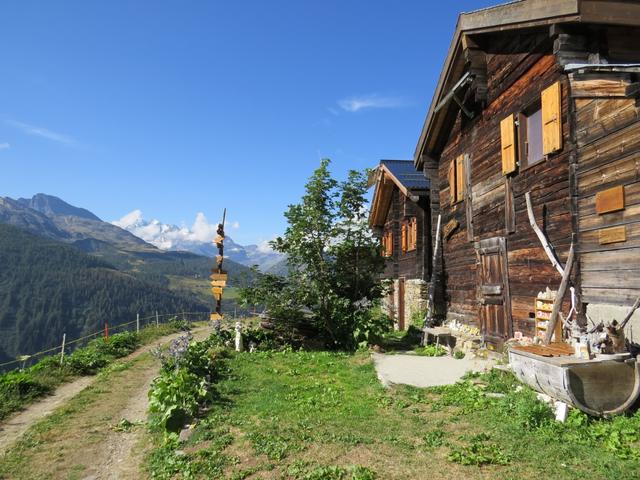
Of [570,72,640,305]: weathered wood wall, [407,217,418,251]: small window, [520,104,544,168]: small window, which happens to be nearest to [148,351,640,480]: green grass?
[570,72,640,305]: weathered wood wall

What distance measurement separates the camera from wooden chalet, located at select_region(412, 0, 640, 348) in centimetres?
758

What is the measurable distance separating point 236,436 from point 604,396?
17.7 ft

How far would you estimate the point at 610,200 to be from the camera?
7.62 m

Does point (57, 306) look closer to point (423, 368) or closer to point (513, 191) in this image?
point (423, 368)

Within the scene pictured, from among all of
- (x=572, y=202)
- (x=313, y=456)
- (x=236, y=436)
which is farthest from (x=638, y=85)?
(x=236, y=436)

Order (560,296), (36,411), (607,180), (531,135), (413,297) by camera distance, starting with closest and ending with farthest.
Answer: (607,180) < (560,296) < (36,411) < (531,135) < (413,297)

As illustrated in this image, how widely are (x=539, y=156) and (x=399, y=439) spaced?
6.93 metres

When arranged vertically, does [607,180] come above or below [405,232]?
below

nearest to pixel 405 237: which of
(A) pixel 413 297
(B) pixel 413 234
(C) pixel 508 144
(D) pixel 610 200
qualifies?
(B) pixel 413 234

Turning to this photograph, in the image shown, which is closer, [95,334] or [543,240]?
[543,240]

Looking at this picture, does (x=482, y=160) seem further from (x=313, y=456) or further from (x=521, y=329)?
(x=313, y=456)

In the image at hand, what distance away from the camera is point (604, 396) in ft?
21.6

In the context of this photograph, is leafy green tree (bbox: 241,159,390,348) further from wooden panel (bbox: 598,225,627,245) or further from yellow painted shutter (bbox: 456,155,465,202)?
wooden panel (bbox: 598,225,627,245)

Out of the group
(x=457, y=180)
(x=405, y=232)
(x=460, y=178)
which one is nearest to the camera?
(x=460, y=178)
